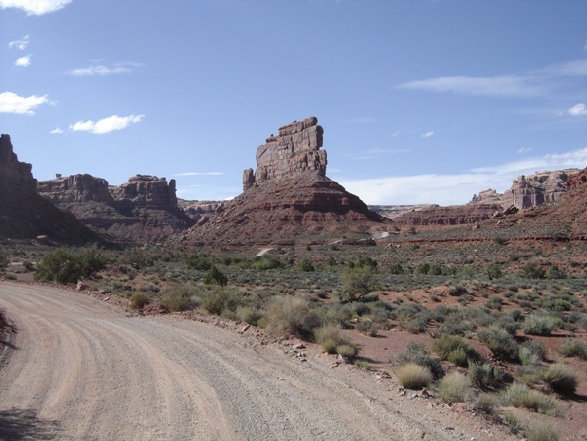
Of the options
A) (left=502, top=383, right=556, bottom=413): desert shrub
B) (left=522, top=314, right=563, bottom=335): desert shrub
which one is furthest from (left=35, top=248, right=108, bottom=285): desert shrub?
(left=502, top=383, right=556, bottom=413): desert shrub

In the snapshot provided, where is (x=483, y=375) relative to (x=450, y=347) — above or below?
below

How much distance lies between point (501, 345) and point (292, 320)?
20.8 ft

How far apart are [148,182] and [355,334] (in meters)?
155

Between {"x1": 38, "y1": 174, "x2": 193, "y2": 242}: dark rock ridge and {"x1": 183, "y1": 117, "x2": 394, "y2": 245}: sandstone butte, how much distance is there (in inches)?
1324

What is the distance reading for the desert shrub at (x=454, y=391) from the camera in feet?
27.0

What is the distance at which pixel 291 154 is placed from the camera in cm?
11919

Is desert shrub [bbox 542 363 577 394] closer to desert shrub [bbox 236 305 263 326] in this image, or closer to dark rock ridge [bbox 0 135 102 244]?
desert shrub [bbox 236 305 263 326]

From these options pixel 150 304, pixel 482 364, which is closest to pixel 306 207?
pixel 150 304

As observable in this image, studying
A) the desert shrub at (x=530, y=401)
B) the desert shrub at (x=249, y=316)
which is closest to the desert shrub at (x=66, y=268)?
the desert shrub at (x=249, y=316)

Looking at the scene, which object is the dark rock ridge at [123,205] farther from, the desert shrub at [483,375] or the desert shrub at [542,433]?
the desert shrub at [542,433]

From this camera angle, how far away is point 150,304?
65.3 feet

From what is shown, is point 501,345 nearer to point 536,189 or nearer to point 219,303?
point 219,303

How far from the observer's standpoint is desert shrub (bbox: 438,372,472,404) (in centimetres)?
822

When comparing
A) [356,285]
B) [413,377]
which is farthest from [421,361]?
[356,285]
